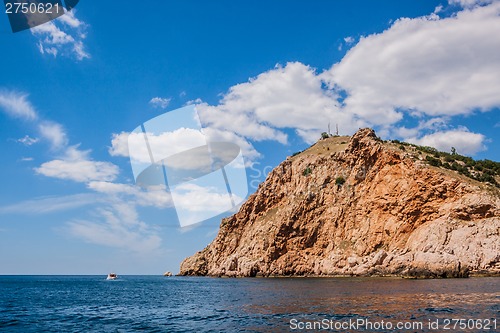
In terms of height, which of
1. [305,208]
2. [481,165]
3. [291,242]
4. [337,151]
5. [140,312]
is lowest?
[140,312]

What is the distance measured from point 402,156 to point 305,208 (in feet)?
75.4

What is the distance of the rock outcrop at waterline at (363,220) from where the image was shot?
65.3 meters

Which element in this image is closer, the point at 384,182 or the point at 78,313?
the point at 78,313

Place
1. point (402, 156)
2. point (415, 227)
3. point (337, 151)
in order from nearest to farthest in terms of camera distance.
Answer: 1. point (415, 227)
2. point (402, 156)
3. point (337, 151)

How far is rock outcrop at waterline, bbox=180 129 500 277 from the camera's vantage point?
6531 centimetres

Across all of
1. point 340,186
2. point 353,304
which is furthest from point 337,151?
point 353,304

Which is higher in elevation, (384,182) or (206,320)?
(384,182)

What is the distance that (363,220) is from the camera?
267 feet

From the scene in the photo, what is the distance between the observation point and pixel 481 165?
3327 inches

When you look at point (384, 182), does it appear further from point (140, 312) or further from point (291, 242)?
point (140, 312)

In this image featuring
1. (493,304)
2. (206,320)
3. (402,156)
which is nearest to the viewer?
(206,320)

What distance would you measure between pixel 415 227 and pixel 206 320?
57.9 metres

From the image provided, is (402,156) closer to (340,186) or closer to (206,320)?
(340,186)

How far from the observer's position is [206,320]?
84.9 feet
